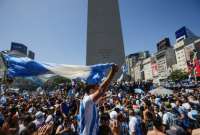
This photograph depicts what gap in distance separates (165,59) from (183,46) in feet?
45.6

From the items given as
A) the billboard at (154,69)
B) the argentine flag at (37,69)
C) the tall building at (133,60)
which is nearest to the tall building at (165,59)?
the billboard at (154,69)

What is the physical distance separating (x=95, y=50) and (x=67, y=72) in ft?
116

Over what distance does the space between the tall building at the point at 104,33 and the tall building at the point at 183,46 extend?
40.7 meters

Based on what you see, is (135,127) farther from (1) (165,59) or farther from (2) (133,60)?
(2) (133,60)

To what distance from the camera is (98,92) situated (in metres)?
2.67

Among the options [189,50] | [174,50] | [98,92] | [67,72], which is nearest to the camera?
[98,92]

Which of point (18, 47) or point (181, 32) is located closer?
point (181, 32)

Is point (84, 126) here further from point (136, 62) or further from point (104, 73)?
point (136, 62)

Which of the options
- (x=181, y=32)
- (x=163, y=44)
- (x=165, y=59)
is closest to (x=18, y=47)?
(x=165, y=59)

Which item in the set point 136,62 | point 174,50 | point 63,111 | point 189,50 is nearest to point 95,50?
point 63,111

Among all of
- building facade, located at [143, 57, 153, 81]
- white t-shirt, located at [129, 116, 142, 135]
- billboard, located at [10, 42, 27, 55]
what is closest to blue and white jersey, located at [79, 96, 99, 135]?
white t-shirt, located at [129, 116, 142, 135]

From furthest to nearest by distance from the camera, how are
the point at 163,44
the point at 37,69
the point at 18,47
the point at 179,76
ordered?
the point at 163,44
the point at 18,47
the point at 179,76
the point at 37,69

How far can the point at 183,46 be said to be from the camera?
7906cm

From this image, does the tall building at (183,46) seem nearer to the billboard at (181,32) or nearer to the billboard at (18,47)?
the billboard at (181,32)
